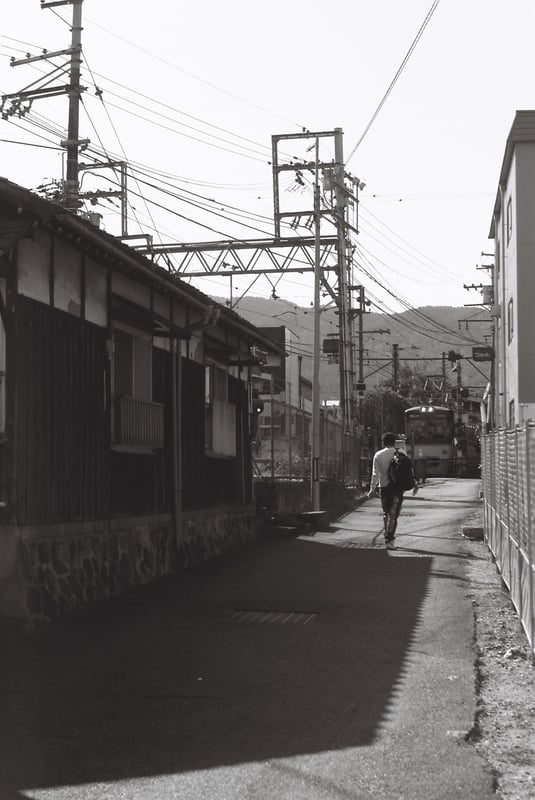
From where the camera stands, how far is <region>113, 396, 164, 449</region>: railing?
1259 centimetres

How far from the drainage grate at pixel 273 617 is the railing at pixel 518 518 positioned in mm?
2031

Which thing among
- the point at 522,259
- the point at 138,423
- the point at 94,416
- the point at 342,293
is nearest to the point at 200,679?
the point at 94,416

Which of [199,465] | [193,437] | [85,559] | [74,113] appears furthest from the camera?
[74,113]

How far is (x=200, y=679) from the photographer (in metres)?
7.29

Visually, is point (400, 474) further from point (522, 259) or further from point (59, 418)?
point (522, 259)

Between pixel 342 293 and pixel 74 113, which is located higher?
pixel 74 113

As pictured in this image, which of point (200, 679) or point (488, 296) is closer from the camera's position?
→ point (200, 679)

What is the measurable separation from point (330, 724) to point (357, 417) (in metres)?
32.4

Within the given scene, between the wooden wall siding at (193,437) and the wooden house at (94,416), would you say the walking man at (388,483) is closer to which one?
the wooden house at (94,416)

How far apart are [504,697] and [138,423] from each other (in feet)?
23.7

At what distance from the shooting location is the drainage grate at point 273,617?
9891 millimetres

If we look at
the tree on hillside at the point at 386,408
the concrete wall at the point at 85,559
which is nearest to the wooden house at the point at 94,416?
the concrete wall at the point at 85,559

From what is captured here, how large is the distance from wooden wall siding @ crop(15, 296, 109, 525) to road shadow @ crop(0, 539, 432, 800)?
1.20m

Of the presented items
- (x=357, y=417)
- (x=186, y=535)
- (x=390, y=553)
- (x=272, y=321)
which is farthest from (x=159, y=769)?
(x=272, y=321)
